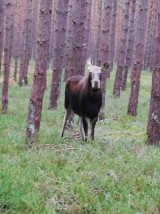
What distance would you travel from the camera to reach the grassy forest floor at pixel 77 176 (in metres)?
5.88

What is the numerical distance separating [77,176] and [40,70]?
2857 mm

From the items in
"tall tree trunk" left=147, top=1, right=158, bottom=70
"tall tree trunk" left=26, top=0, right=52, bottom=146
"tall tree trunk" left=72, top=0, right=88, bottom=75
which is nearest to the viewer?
"tall tree trunk" left=26, top=0, right=52, bottom=146

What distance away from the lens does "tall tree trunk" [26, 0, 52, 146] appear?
8.80 m

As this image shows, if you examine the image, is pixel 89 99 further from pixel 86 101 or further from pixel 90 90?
pixel 90 90

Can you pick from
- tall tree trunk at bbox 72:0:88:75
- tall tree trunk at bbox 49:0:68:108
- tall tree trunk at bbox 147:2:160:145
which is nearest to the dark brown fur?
tall tree trunk at bbox 147:2:160:145

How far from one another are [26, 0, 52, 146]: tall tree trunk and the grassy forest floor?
0.32 metres

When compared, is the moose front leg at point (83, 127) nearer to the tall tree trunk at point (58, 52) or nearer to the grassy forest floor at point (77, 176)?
the grassy forest floor at point (77, 176)

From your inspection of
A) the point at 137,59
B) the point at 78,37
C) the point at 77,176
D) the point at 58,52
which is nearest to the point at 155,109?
the point at 77,176

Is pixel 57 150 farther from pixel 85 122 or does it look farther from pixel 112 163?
pixel 85 122

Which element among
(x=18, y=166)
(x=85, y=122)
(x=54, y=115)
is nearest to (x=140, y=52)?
(x=54, y=115)

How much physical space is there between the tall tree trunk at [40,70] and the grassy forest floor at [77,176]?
1.06ft

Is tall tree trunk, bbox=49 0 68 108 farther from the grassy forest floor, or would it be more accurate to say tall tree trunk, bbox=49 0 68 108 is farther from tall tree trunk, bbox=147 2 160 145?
tall tree trunk, bbox=147 2 160 145

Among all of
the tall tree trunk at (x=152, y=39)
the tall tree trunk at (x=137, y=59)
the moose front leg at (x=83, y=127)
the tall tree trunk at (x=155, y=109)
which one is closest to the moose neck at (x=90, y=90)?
the moose front leg at (x=83, y=127)

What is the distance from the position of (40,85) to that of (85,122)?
76.4 inches
